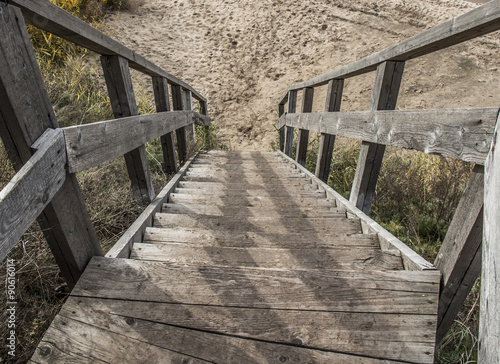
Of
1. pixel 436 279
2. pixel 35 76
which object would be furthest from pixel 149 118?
pixel 436 279

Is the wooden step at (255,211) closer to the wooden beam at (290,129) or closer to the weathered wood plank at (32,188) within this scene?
the weathered wood plank at (32,188)

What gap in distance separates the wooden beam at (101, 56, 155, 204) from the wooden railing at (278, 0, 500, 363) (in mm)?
1822

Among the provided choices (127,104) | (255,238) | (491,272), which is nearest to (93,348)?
(255,238)

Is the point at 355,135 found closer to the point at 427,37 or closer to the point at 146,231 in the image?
the point at 427,37

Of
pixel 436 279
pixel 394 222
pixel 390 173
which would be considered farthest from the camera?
pixel 390 173

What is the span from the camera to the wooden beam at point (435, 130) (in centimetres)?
108

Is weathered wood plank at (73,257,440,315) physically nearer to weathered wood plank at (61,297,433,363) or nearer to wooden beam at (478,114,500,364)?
weathered wood plank at (61,297,433,363)

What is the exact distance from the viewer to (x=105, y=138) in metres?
1.57

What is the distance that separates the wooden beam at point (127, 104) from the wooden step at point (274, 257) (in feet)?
2.88

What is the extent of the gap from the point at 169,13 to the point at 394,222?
47.3 ft

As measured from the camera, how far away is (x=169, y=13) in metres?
13.5

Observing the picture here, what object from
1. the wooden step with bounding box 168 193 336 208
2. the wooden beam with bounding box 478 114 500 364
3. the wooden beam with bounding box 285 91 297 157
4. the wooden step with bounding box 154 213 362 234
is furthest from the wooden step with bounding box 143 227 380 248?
the wooden beam with bounding box 285 91 297 157

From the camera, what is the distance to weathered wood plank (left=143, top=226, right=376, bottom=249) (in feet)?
6.16

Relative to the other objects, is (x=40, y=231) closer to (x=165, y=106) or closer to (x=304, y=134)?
(x=165, y=106)
